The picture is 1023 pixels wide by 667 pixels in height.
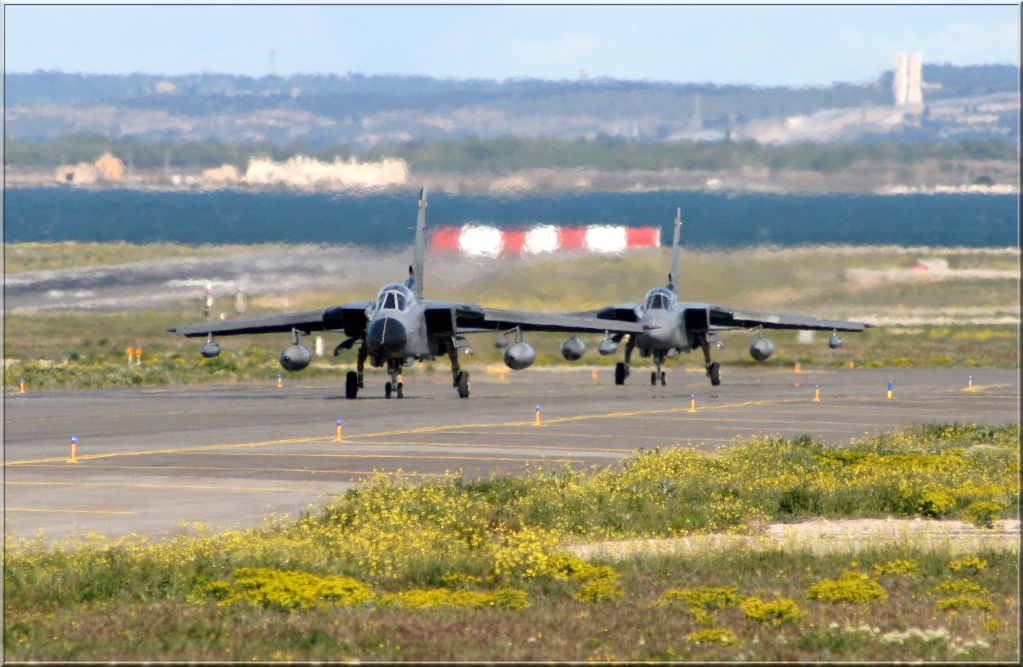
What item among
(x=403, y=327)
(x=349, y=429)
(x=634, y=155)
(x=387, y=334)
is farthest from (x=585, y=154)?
(x=349, y=429)

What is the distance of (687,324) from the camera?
5038 centimetres

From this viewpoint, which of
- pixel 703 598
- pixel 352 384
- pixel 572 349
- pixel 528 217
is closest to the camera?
pixel 703 598

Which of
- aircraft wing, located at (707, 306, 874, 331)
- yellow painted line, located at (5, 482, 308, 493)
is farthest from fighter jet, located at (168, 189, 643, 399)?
yellow painted line, located at (5, 482, 308, 493)

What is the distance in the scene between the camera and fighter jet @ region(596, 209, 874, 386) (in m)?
49.1

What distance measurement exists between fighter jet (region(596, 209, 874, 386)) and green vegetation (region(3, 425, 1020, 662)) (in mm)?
26527

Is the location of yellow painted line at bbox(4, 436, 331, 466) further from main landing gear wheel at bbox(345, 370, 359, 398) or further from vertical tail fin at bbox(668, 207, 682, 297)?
vertical tail fin at bbox(668, 207, 682, 297)

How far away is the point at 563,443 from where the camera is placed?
31.4 m

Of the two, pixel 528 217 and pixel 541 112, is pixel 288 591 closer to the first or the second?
pixel 528 217

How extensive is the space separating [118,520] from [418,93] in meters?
80.2

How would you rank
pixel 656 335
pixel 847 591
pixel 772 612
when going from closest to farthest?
pixel 772 612, pixel 847 591, pixel 656 335

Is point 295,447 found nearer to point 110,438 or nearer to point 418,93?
point 110,438

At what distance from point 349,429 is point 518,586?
19504mm

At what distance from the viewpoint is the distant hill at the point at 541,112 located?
7688 cm

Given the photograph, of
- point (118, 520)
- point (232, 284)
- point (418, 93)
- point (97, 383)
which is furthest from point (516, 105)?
point (118, 520)
